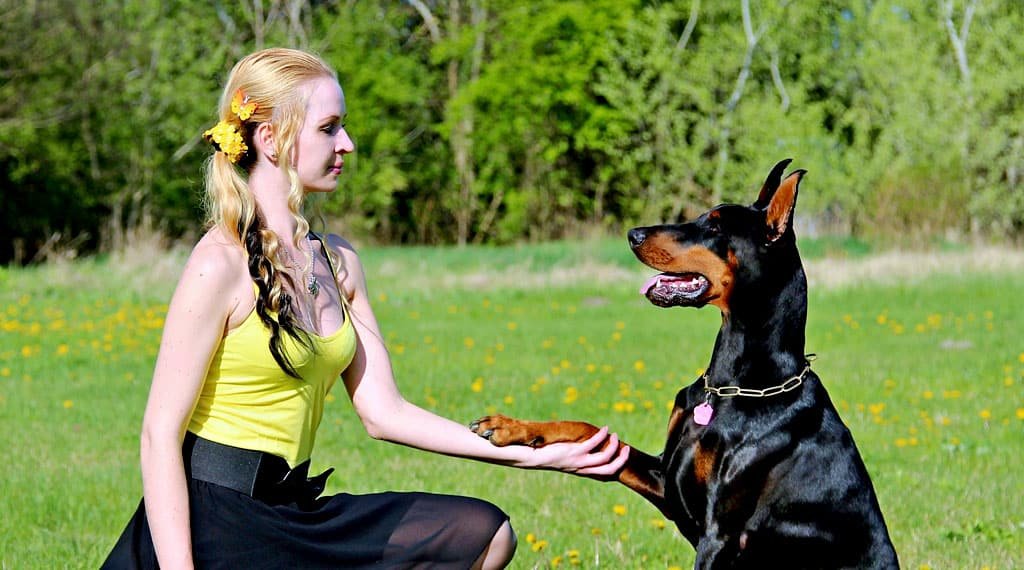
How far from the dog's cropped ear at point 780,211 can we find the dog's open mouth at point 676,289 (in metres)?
0.24

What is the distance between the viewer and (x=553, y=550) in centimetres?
462

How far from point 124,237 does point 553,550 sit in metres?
20.8

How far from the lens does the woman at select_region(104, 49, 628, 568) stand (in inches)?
106

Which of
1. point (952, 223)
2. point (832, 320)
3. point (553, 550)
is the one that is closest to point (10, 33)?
point (832, 320)

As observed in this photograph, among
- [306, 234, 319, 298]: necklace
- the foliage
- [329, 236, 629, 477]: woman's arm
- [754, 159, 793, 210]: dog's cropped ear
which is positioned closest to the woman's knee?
[329, 236, 629, 477]: woman's arm

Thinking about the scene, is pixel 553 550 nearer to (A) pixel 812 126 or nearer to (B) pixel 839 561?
(B) pixel 839 561

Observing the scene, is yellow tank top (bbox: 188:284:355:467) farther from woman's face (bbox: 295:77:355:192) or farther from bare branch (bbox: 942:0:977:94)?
bare branch (bbox: 942:0:977:94)

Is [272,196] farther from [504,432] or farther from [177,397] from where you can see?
[504,432]

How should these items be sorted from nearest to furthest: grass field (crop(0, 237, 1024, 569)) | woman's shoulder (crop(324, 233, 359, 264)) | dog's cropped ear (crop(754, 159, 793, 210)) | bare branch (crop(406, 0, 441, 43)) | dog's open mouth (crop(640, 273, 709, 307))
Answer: woman's shoulder (crop(324, 233, 359, 264)) → dog's cropped ear (crop(754, 159, 793, 210)) → dog's open mouth (crop(640, 273, 709, 307)) → grass field (crop(0, 237, 1024, 569)) → bare branch (crop(406, 0, 441, 43))

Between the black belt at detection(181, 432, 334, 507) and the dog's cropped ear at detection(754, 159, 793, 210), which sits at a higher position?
the dog's cropped ear at detection(754, 159, 793, 210)

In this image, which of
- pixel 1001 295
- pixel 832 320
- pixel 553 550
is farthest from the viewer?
pixel 1001 295

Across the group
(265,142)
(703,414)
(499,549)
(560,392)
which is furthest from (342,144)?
(560,392)

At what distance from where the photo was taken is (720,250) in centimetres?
359

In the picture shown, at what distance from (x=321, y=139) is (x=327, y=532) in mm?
994
